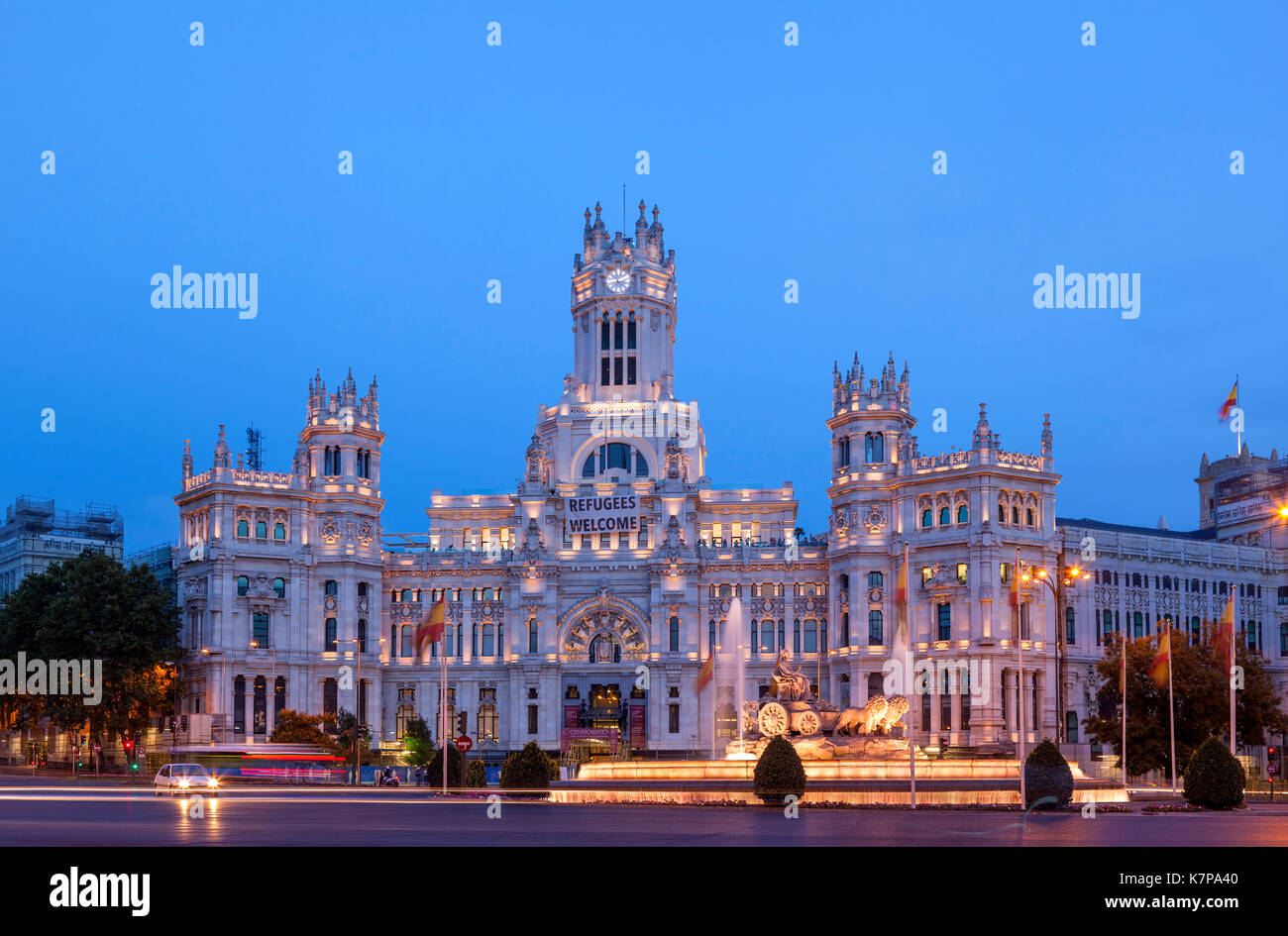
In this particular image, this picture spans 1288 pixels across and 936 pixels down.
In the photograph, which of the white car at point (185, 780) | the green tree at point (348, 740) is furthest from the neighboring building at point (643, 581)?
the white car at point (185, 780)

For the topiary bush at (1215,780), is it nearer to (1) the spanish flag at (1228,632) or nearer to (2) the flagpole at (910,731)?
(2) the flagpole at (910,731)

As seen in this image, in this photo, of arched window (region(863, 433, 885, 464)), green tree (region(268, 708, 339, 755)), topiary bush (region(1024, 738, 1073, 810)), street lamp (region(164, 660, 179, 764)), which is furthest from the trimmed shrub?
arched window (region(863, 433, 885, 464))

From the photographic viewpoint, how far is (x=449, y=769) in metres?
78.9

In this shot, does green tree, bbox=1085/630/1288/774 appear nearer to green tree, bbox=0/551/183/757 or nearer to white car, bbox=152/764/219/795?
white car, bbox=152/764/219/795

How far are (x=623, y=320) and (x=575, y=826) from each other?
110257 mm

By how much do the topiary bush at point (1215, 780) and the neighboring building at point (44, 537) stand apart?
11955 cm

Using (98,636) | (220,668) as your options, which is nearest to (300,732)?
(220,668)

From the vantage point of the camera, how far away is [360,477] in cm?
13525

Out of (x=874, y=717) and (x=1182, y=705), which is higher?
(x=874, y=717)

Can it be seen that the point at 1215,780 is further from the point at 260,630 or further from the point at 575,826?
the point at 260,630

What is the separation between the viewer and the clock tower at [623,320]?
484ft

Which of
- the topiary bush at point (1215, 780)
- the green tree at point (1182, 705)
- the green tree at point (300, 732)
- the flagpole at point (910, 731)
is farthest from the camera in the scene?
the green tree at point (300, 732)
